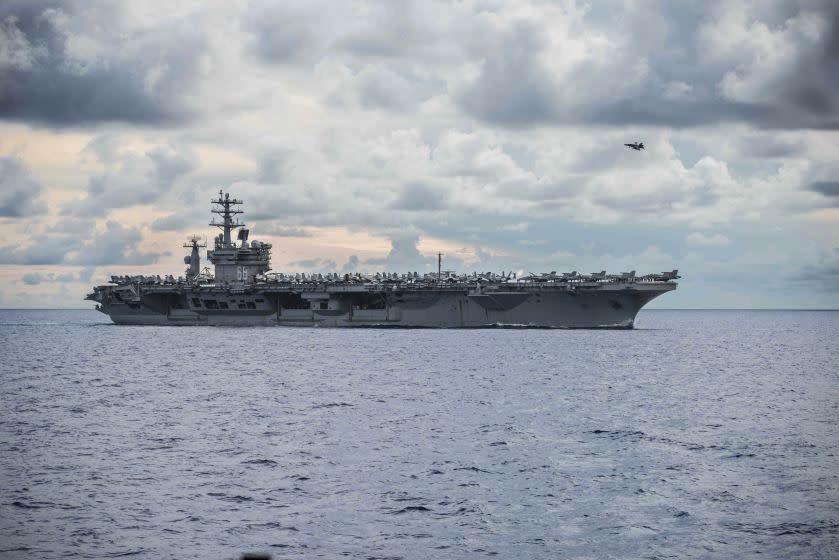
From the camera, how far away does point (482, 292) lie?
5562 centimetres

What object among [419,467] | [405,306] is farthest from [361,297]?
[419,467]

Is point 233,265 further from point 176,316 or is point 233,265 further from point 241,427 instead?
point 241,427

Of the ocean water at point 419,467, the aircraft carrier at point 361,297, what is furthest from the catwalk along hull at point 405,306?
the ocean water at point 419,467

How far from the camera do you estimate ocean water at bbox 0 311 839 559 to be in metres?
11.7

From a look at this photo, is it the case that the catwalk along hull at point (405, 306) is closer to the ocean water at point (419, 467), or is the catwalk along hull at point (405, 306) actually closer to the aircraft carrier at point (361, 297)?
the aircraft carrier at point (361, 297)

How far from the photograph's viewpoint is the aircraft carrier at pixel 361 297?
5431 cm

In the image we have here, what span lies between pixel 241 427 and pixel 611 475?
9965mm

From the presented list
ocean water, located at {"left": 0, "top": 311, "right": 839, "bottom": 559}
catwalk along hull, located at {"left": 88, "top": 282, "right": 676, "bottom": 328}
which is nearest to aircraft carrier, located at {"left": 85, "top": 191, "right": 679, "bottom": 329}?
catwalk along hull, located at {"left": 88, "top": 282, "right": 676, "bottom": 328}

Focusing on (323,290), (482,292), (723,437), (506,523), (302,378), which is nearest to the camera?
(506,523)

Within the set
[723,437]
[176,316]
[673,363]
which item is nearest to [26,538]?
[723,437]

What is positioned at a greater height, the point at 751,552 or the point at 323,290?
the point at 323,290

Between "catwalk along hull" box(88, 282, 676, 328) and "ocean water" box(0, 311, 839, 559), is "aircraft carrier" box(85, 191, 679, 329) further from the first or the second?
"ocean water" box(0, 311, 839, 559)

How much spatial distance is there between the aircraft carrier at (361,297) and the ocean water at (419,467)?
1996 centimetres

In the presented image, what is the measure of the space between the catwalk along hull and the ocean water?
66.2 ft
